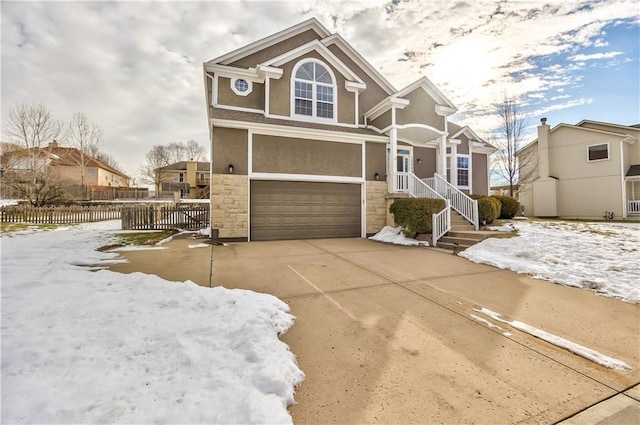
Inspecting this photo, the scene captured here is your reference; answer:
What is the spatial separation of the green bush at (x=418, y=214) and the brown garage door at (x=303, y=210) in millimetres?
2329

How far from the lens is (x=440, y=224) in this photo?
9727 millimetres

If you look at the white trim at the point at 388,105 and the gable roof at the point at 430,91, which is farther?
the gable roof at the point at 430,91

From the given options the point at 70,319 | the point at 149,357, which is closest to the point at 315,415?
the point at 149,357

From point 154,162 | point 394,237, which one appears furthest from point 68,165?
point 394,237

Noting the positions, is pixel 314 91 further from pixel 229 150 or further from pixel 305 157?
pixel 229 150

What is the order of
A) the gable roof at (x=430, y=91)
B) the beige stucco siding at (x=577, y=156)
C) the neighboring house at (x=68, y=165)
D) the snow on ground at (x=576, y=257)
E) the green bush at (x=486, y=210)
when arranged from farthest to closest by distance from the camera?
the neighboring house at (x=68, y=165) < the beige stucco siding at (x=577, y=156) < the gable roof at (x=430, y=91) < the green bush at (x=486, y=210) < the snow on ground at (x=576, y=257)

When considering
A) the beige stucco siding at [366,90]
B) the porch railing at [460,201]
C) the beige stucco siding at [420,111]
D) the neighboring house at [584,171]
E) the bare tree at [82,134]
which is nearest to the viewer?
the porch railing at [460,201]

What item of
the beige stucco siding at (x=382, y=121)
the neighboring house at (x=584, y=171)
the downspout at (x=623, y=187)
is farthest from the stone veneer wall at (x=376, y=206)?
the downspout at (x=623, y=187)

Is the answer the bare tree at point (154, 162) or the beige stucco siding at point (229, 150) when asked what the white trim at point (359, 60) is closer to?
the beige stucco siding at point (229, 150)

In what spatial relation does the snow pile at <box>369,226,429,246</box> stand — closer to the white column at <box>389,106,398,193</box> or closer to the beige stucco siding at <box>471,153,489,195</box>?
the white column at <box>389,106,398,193</box>

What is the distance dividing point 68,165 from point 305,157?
3803 cm

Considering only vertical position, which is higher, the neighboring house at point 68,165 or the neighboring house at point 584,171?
the neighboring house at point 68,165

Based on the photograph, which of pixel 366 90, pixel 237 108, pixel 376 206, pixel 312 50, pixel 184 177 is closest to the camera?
pixel 237 108

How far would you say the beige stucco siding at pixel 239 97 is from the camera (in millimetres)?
11641
